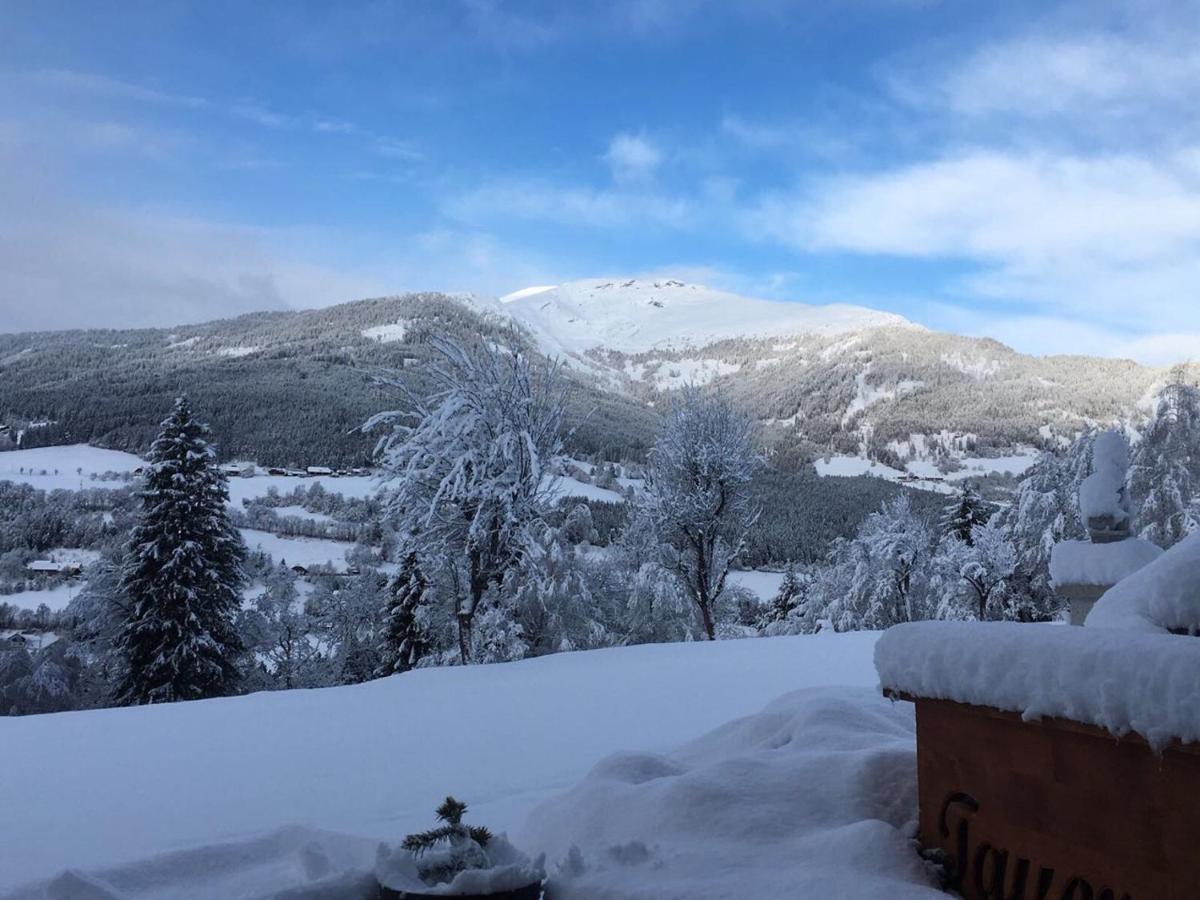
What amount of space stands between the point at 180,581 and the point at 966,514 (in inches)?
1112

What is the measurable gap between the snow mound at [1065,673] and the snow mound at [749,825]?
66cm

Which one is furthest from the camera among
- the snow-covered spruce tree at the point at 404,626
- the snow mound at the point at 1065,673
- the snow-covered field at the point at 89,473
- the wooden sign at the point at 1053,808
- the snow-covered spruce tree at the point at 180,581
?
the snow-covered field at the point at 89,473

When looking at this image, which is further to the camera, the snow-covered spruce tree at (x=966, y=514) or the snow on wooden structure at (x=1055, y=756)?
the snow-covered spruce tree at (x=966, y=514)

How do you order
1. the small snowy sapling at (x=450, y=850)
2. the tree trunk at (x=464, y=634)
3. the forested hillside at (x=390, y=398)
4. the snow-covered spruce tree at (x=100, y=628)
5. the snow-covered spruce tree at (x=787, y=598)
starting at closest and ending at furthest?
the small snowy sapling at (x=450, y=850), the tree trunk at (x=464, y=634), the snow-covered spruce tree at (x=100, y=628), the snow-covered spruce tree at (x=787, y=598), the forested hillside at (x=390, y=398)

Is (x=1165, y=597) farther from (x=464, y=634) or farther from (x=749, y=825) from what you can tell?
(x=464, y=634)

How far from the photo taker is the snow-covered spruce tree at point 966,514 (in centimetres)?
3350

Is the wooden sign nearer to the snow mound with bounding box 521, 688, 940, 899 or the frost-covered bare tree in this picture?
the snow mound with bounding box 521, 688, 940, 899

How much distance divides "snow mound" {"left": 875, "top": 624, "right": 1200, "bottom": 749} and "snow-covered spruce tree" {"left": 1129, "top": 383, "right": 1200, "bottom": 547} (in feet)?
75.6

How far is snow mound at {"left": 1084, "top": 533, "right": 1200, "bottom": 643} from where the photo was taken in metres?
2.86

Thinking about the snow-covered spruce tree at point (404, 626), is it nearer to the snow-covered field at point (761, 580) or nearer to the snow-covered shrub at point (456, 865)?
the snow-covered shrub at point (456, 865)

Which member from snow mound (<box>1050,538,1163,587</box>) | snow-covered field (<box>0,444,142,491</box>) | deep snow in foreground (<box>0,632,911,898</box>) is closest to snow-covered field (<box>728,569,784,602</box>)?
deep snow in foreground (<box>0,632,911,898</box>)

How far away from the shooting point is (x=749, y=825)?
136 inches

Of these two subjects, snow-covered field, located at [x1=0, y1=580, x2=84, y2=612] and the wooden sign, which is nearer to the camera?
the wooden sign

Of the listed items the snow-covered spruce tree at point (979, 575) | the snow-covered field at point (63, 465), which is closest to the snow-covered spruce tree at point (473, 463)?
the snow-covered spruce tree at point (979, 575)
